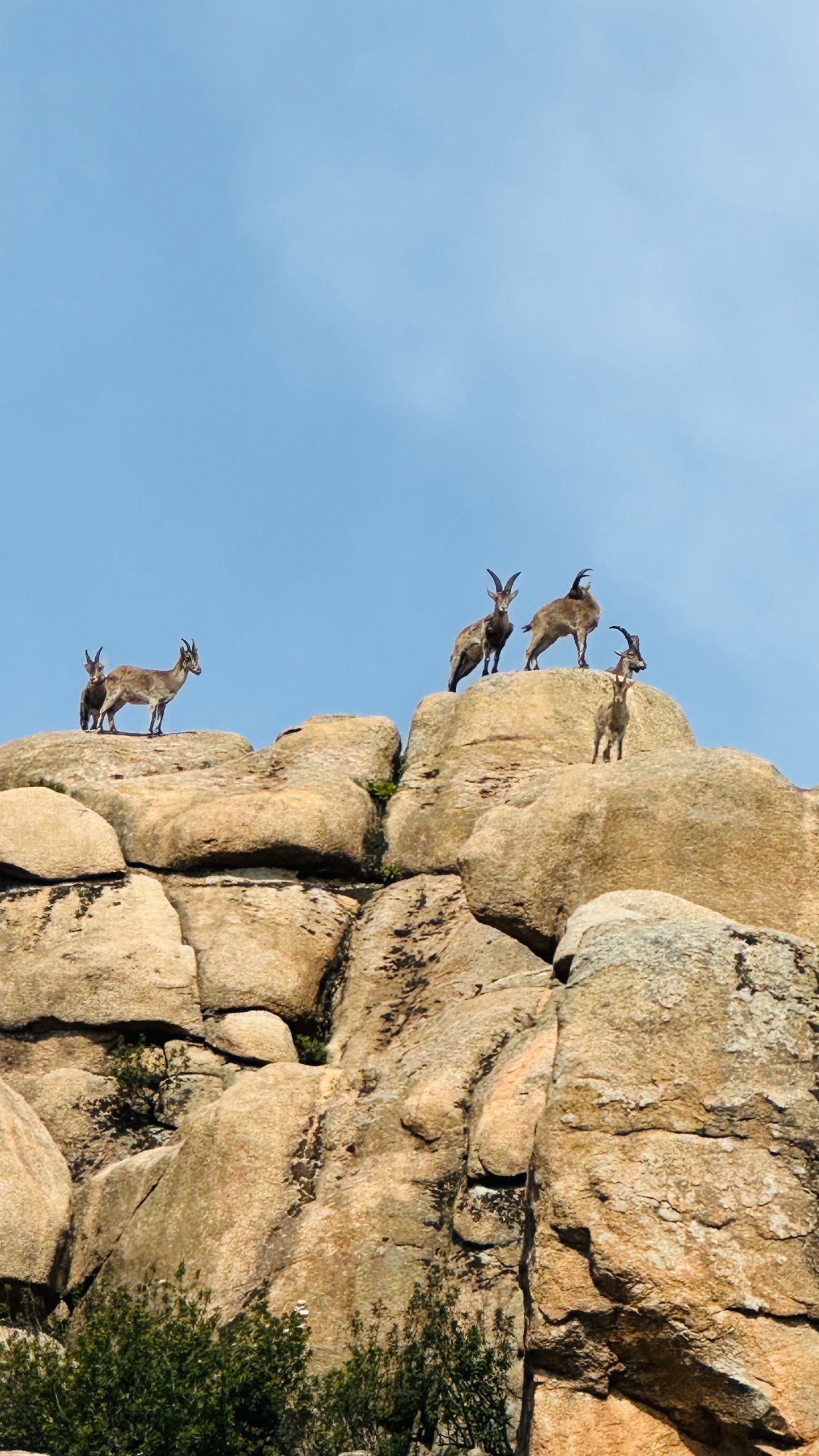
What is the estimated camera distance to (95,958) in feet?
79.6

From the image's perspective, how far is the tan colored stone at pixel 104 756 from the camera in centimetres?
2933

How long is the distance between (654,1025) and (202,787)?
1456 cm

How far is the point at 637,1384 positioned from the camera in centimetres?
1360

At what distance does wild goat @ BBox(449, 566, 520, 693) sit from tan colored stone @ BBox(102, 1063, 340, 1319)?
12.5 metres

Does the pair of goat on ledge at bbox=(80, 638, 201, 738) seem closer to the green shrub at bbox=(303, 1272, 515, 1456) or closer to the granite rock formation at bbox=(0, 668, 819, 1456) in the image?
the granite rock formation at bbox=(0, 668, 819, 1456)

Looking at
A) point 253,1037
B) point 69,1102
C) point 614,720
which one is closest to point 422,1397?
point 253,1037

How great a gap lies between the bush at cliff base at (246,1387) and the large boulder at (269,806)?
9.00m

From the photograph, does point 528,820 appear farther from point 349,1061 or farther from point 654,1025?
point 654,1025

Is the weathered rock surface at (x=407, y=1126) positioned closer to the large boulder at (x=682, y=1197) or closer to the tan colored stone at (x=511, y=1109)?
the tan colored stone at (x=511, y=1109)

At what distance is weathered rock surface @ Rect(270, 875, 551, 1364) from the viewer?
61.9ft

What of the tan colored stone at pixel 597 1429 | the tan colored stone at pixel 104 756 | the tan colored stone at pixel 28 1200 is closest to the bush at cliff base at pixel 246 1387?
the tan colored stone at pixel 28 1200

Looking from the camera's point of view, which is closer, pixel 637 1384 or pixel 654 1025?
pixel 637 1384

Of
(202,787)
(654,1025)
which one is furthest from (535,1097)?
(202,787)

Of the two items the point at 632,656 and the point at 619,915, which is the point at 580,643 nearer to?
the point at 632,656
